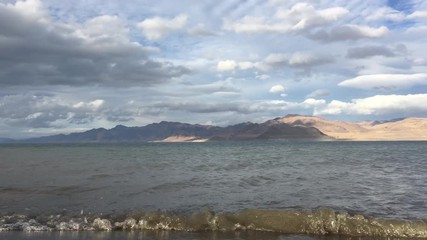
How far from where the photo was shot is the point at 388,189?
25312 millimetres

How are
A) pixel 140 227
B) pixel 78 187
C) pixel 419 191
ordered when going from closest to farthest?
pixel 140 227, pixel 419 191, pixel 78 187

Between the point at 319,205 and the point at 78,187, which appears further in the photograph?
the point at 78,187

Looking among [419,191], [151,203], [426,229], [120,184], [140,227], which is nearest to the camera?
[426,229]

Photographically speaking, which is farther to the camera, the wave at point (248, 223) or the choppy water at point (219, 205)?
the choppy water at point (219, 205)

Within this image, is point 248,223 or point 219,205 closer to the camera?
point 248,223

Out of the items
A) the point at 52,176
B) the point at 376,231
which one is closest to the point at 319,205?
the point at 376,231

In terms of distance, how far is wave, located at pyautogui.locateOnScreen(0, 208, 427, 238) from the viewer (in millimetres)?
15352

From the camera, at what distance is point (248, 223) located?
1603 centimetres

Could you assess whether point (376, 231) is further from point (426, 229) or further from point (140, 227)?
point (140, 227)

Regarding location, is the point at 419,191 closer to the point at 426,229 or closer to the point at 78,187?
the point at 426,229

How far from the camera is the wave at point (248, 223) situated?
15352 mm

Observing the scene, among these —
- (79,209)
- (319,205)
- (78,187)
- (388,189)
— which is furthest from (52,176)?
(388,189)

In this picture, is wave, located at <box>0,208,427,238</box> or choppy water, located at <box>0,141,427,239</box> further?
choppy water, located at <box>0,141,427,239</box>

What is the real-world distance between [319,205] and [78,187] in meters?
16.2
